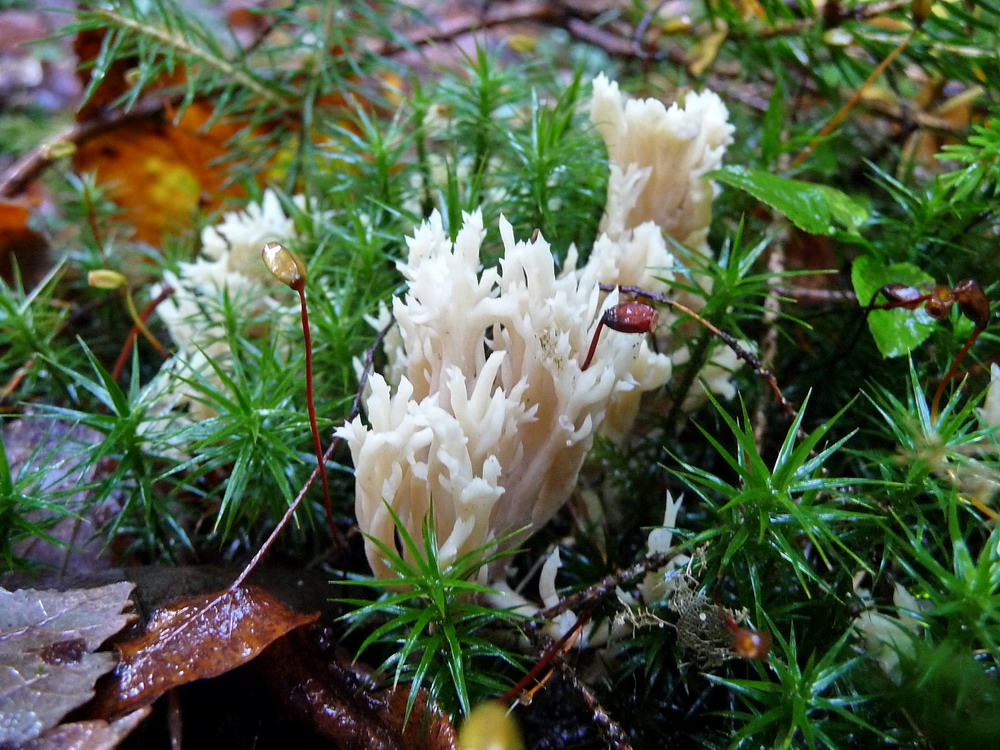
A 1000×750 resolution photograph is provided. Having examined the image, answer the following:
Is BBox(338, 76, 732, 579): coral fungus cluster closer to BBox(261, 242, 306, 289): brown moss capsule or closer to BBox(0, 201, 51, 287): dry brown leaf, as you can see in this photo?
BBox(261, 242, 306, 289): brown moss capsule

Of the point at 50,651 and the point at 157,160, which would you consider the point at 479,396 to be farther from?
the point at 157,160

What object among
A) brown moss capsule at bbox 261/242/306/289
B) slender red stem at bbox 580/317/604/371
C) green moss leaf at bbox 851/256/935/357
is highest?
brown moss capsule at bbox 261/242/306/289

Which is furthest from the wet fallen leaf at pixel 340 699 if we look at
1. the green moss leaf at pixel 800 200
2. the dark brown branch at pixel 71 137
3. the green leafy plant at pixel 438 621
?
the dark brown branch at pixel 71 137

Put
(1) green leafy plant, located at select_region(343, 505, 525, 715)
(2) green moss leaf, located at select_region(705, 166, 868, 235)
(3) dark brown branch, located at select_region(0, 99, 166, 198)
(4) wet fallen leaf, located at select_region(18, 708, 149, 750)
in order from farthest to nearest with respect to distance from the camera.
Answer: (3) dark brown branch, located at select_region(0, 99, 166, 198)
(2) green moss leaf, located at select_region(705, 166, 868, 235)
(1) green leafy plant, located at select_region(343, 505, 525, 715)
(4) wet fallen leaf, located at select_region(18, 708, 149, 750)

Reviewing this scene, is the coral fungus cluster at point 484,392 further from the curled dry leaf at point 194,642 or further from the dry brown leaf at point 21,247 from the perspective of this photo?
the dry brown leaf at point 21,247

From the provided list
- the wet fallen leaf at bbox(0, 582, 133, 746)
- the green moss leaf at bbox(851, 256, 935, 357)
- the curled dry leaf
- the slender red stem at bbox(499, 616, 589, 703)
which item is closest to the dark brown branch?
the wet fallen leaf at bbox(0, 582, 133, 746)

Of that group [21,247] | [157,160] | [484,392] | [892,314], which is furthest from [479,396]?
[157,160]

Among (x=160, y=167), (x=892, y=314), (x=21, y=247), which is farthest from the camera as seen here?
(x=160, y=167)
